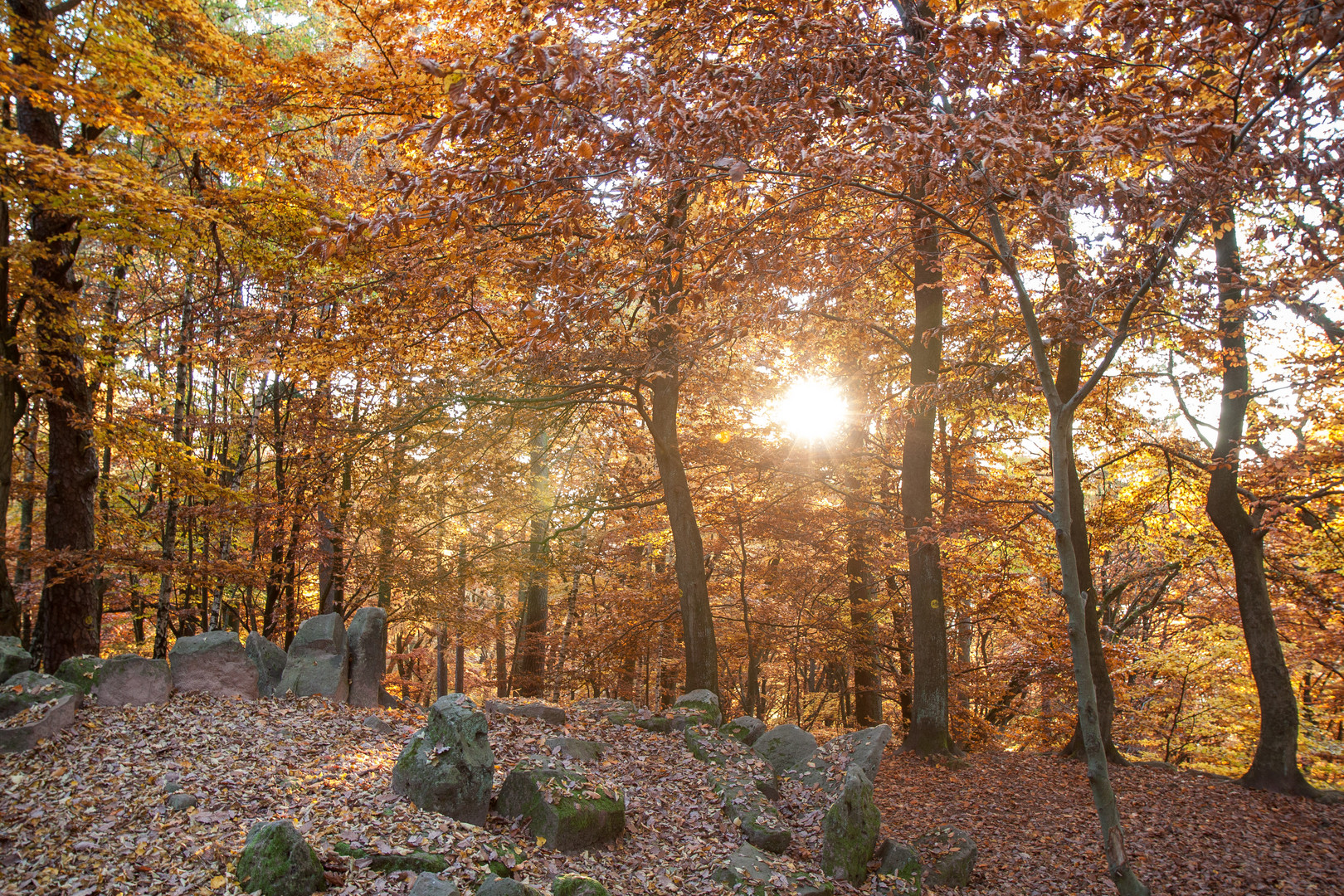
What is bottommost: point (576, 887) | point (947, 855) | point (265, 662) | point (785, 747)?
point (947, 855)

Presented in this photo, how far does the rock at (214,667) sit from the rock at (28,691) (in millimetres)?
1008

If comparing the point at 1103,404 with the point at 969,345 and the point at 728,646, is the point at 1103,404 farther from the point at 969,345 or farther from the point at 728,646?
the point at 728,646

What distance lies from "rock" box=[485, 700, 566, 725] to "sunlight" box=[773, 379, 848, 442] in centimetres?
619

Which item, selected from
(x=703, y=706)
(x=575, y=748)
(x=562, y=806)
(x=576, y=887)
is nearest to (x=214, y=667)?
(x=575, y=748)

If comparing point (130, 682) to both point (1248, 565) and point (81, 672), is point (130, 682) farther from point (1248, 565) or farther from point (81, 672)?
point (1248, 565)

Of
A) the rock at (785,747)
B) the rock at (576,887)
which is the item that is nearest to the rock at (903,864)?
the rock at (785,747)

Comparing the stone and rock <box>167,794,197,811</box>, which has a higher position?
the stone

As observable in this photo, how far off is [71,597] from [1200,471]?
15.8m

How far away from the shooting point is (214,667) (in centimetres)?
704

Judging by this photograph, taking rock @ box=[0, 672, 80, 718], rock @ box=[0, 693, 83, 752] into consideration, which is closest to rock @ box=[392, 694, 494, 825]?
rock @ box=[0, 693, 83, 752]

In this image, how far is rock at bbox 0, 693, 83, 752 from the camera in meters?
5.09

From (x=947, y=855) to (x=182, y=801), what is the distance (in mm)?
5931

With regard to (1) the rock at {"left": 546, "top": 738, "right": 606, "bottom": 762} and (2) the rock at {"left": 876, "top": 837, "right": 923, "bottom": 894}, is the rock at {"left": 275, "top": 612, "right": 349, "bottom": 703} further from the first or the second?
(2) the rock at {"left": 876, "top": 837, "right": 923, "bottom": 894}

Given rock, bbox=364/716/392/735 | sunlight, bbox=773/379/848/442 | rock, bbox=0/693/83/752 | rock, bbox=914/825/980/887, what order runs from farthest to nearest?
sunlight, bbox=773/379/848/442
rock, bbox=364/716/392/735
rock, bbox=914/825/980/887
rock, bbox=0/693/83/752
